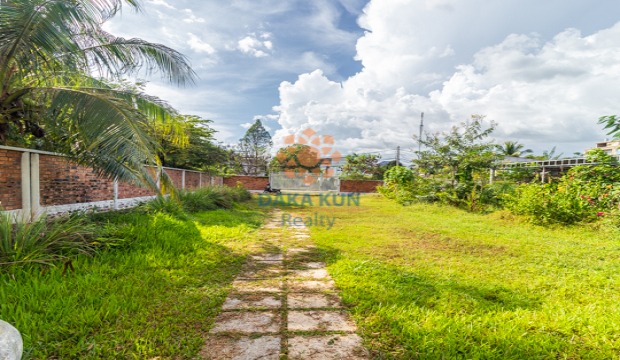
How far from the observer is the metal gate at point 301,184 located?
20438mm

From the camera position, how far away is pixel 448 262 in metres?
3.63

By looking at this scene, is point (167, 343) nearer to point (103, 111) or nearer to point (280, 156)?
point (103, 111)

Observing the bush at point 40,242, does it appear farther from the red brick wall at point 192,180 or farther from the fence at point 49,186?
the red brick wall at point 192,180

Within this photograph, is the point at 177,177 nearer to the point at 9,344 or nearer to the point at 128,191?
the point at 128,191

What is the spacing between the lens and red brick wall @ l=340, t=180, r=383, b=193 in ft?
66.1

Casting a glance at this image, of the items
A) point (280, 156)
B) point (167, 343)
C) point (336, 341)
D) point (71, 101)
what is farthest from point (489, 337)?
point (280, 156)

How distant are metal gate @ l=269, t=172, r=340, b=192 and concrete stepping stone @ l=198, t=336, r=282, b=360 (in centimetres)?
1841

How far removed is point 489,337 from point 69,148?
237 inches

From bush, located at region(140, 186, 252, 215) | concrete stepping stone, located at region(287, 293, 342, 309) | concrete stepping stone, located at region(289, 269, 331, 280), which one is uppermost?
bush, located at region(140, 186, 252, 215)

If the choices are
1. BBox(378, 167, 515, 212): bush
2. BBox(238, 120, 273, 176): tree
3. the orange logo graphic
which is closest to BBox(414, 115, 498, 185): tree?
BBox(378, 167, 515, 212): bush

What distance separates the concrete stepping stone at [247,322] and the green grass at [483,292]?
2.25 ft

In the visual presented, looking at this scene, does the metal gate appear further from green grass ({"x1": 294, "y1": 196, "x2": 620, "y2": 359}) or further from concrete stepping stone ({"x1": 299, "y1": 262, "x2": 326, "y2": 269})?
concrete stepping stone ({"x1": 299, "y1": 262, "x2": 326, "y2": 269})

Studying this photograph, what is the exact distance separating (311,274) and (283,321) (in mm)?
1130

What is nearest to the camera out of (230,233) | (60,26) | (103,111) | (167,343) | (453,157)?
(167,343)
